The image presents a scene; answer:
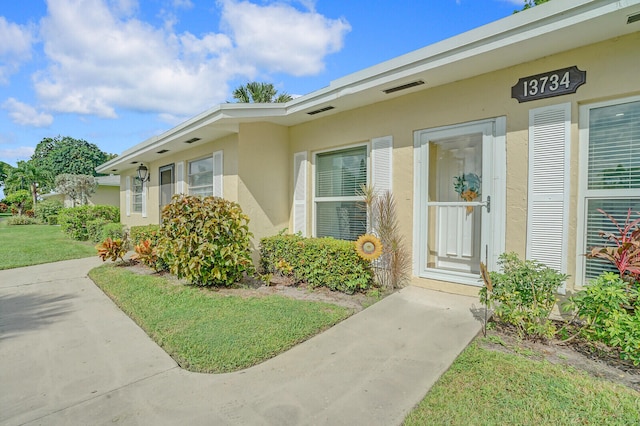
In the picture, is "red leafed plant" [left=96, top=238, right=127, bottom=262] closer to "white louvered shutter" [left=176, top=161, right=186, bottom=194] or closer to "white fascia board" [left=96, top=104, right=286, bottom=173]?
"white louvered shutter" [left=176, top=161, right=186, bottom=194]

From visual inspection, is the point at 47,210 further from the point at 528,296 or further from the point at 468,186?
the point at 528,296

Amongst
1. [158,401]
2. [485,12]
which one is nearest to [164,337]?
[158,401]

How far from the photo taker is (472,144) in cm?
443

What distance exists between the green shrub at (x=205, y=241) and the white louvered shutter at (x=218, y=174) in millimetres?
1983

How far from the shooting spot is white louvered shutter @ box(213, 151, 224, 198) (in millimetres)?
7199

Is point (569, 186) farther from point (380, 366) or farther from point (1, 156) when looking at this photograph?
point (1, 156)

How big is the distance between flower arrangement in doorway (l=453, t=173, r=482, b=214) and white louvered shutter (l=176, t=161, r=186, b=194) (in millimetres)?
→ 7255

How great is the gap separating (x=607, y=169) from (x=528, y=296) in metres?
1.66

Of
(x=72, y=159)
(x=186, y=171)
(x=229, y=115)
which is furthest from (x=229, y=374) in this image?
(x=72, y=159)

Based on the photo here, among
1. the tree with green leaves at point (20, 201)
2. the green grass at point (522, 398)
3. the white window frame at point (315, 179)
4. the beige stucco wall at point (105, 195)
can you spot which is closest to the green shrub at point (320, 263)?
the white window frame at point (315, 179)

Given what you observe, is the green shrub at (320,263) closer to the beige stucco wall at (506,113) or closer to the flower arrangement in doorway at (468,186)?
the beige stucco wall at (506,113)

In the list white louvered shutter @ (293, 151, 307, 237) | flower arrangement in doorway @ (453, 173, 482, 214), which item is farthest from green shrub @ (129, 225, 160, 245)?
flower arrangement in doorway @ (453, 173, 482, 214)

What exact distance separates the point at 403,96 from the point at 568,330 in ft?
12.0

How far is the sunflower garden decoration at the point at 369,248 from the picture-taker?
14.6 ft
